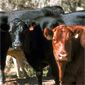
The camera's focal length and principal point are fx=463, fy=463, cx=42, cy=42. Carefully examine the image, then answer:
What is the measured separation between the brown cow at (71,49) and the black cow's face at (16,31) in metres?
1.98

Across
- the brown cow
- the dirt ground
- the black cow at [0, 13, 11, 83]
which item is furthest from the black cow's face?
the brown cow

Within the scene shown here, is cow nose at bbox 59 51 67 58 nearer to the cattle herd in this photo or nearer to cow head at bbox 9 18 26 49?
the cattle herd

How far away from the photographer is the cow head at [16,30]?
28.2 ft

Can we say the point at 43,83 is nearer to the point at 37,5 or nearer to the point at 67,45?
the point at 67,45

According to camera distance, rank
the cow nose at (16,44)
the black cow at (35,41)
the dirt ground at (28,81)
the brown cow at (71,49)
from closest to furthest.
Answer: the brown cow at (71,49) → the black cow at (35,41) → the cow nose at (16,44) → the dirt ground at (28,81)

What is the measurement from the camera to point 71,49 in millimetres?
6629

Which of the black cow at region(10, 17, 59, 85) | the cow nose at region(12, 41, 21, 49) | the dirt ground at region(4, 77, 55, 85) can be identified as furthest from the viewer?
the dirt ground at region(4, 77, 55, 85)

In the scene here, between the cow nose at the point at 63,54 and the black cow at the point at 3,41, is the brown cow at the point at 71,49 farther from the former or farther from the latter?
the black cow at the point at 3,41

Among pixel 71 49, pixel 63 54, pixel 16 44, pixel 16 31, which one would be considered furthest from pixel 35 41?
pixel 63 54

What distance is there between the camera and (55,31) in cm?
667

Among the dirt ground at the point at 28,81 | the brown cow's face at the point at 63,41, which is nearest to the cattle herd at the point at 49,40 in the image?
the brown cow's face at the point at 63,41

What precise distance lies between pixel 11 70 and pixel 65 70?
17.8 feet

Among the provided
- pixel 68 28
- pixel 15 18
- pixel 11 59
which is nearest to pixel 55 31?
pixel 68 28

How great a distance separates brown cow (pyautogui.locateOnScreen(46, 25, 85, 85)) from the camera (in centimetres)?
658
